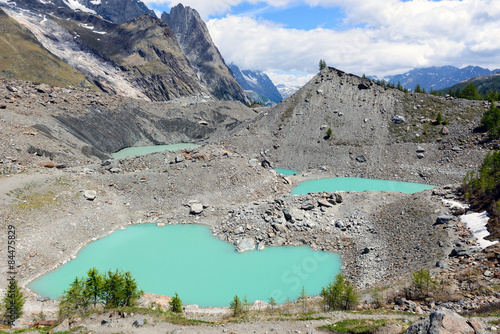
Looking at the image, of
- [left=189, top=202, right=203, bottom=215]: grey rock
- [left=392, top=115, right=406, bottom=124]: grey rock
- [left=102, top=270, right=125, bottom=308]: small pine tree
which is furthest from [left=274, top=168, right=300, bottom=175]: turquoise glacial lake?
[left=102, top=270, right=125, bottom=308]: small pine tree

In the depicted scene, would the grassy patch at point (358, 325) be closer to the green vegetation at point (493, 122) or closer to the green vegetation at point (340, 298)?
the green vegetation at point (340, 298)

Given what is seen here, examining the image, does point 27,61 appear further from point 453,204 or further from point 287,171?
point 453,204

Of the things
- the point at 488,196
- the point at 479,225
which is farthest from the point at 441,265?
the point at 488,196

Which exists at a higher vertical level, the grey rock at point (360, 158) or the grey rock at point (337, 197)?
the grey rock at point (360, 158)

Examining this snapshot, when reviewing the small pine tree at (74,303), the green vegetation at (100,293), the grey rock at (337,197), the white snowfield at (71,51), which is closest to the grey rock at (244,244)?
the green vegetation at (100,293)

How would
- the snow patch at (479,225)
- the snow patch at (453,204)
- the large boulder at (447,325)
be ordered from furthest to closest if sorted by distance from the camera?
the snow patch at (453,204), the snow patch at (479,225), the large boulder at (447,325)

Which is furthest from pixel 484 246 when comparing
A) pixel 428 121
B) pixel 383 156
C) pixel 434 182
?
pixel 428 121
